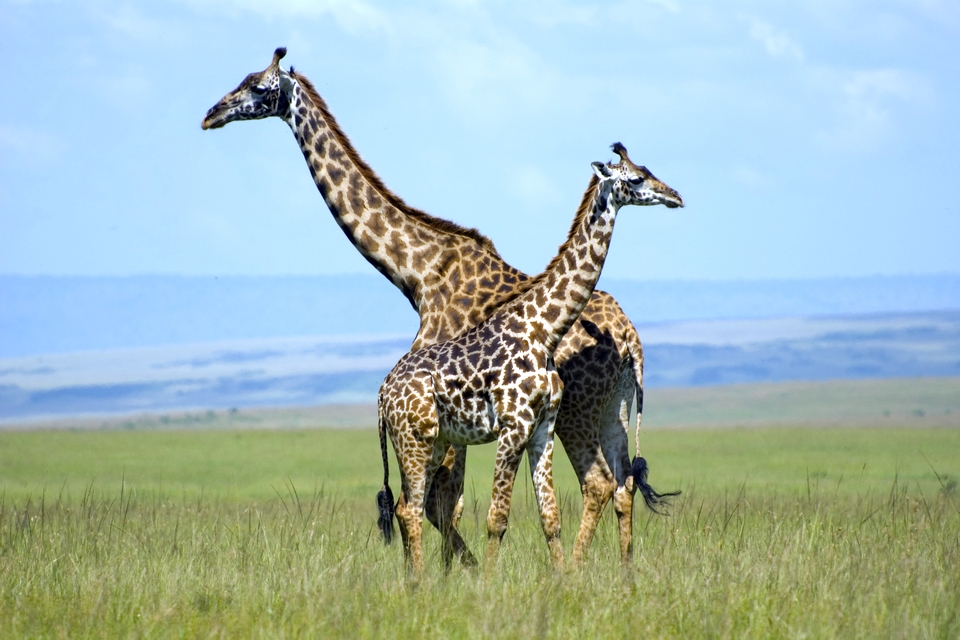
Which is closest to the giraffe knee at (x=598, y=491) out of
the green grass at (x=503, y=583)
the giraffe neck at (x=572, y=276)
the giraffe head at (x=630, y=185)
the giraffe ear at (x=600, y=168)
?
the green grass at (x=503, y=583)

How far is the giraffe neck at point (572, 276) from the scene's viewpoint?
8648 mm

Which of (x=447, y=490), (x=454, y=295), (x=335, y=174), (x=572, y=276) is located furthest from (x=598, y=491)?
(x=335, y=174)

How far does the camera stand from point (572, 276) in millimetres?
8836

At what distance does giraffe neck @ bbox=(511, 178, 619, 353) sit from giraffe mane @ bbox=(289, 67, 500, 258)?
4.44 feet

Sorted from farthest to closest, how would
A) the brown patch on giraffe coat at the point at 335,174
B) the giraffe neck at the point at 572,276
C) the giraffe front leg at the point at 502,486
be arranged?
the brown patch on giraffe coat at the point at 335,174 → the giraffe neck at the point at 572,276 → the giraffe front leg at the point at 502,486

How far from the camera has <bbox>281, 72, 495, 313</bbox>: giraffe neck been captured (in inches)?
400

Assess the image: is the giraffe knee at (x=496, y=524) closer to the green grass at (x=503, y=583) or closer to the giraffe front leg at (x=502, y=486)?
the giraffe front leg at (x=502, y=486)

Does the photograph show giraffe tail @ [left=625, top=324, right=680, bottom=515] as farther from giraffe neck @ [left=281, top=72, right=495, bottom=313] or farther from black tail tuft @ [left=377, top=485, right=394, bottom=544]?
black tail tuft @ [left=377, top=485, right=394, bottom=544]

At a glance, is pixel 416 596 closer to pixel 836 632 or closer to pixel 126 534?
pixel 836 632

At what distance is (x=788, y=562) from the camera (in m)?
8.45

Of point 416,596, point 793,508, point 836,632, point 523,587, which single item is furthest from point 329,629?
point 793,508

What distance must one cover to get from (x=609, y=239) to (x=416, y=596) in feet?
9.85

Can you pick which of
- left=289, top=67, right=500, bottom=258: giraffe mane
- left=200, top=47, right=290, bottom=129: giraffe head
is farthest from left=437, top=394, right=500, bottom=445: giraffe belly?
left=200, top=47, right=290, bottom=129: giraffe head

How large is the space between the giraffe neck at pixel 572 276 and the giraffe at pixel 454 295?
1.02 feet
